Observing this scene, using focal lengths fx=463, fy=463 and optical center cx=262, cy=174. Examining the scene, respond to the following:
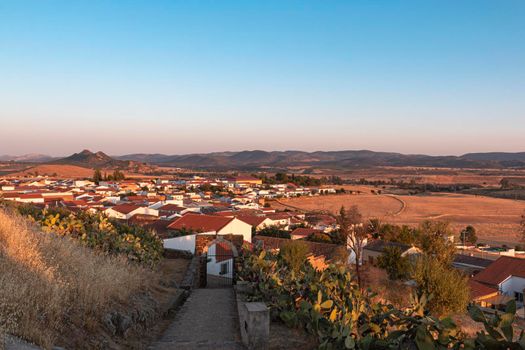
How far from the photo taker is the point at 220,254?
1778cm

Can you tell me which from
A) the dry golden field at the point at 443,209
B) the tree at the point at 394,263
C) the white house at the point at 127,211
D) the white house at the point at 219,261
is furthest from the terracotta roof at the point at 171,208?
the white house at the point at 219,261

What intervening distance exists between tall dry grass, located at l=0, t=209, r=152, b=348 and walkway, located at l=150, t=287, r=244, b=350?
114 cm

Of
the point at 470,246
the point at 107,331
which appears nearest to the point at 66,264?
the point at 107,331

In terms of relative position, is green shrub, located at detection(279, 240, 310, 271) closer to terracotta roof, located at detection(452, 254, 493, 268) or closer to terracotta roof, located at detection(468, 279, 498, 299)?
terracotta roof, located at detection(468, 279, 498, 299)

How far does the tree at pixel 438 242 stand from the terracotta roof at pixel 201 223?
12628 millimetres

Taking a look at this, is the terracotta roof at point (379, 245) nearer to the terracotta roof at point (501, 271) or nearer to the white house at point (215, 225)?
the terracotta roof at point (501, 271)

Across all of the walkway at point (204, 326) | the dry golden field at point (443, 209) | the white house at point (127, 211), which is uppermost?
the walkway at point (204, 326)

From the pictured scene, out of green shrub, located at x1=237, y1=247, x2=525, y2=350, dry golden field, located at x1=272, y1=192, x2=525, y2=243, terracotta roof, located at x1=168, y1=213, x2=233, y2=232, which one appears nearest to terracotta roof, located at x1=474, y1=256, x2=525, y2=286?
terracotta roof, located at x1=168, y1=213, x2=233, y2=232

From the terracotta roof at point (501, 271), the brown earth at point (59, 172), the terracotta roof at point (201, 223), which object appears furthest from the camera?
the brown earth at point (59, 172)

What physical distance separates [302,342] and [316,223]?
4825cm

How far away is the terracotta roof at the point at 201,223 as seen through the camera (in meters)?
30.3

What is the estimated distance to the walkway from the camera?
25.1ft

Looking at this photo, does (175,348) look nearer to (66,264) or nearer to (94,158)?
(66,264)

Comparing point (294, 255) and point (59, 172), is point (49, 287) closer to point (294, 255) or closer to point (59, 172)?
point (294, 255)
